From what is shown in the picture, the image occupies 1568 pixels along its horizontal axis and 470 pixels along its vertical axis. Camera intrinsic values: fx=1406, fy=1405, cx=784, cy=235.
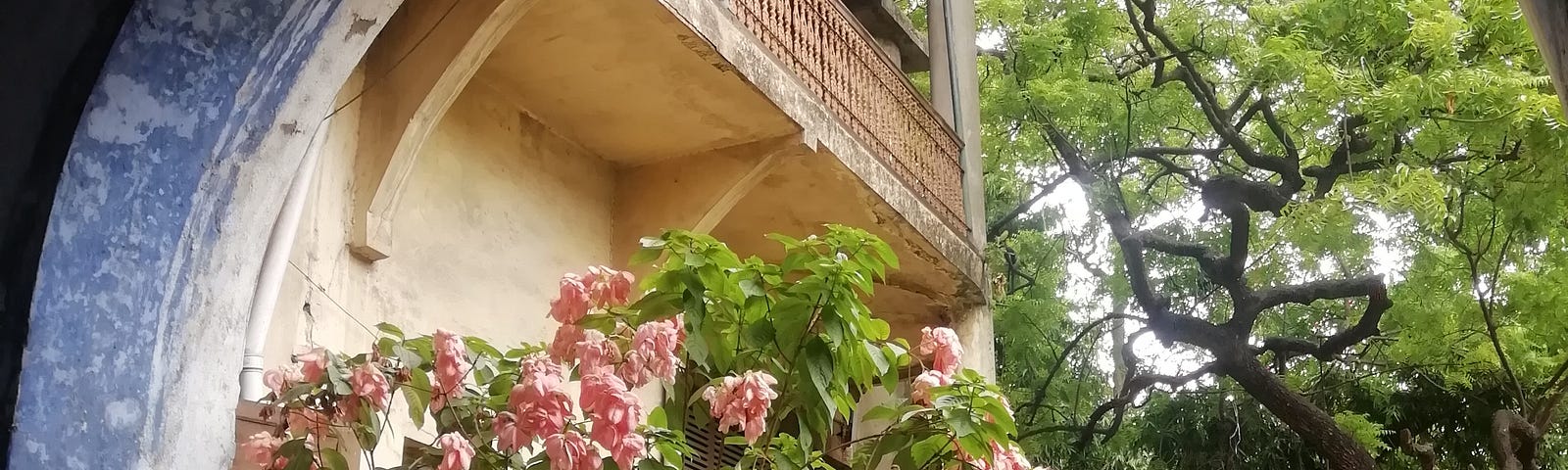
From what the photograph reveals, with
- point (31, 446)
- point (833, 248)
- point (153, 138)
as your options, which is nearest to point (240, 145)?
point (153, 138)

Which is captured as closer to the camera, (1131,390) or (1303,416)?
(1303,416)

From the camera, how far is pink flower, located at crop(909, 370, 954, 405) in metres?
4.61

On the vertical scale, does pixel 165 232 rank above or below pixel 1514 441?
below

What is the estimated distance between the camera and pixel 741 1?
631 centimetres

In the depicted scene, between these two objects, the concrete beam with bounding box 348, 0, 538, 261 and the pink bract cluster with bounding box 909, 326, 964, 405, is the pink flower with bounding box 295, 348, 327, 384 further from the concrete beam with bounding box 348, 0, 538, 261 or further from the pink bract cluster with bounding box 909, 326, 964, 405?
the pink bract cluster with bounding box 909, 326, 964, 405

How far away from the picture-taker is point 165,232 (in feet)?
6.60

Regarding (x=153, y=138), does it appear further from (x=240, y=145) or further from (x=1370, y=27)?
(x=1370, y=27)

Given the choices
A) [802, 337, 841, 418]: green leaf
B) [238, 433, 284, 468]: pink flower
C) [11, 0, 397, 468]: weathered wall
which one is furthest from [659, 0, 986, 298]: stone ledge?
[11, 0, 397, 468]: weathered wall

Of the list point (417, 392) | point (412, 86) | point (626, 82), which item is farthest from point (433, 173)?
point (417, 392)

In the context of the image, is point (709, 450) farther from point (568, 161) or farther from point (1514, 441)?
point (1514, 441)

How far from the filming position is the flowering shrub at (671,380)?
12.6 feet

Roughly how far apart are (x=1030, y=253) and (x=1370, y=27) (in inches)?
149

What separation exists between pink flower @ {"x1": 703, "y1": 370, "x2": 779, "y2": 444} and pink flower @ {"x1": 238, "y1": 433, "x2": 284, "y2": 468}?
124 centimetres

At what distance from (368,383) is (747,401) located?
106 cm
